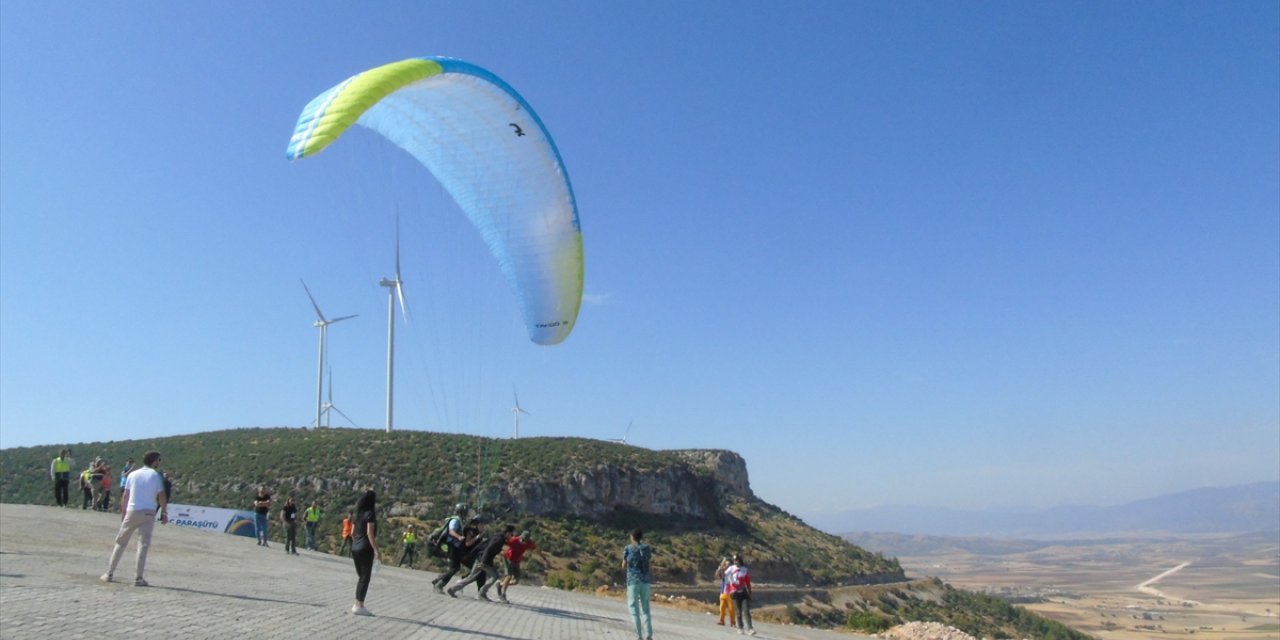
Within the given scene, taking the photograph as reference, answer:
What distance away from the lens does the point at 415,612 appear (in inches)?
463

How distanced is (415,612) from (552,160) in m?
8.26

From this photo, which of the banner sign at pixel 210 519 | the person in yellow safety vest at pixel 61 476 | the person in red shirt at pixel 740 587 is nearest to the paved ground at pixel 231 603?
the person in red shirt at pixel 740 587

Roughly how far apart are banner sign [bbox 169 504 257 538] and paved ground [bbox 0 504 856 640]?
524cm

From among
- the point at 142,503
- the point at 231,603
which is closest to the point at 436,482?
the point at 231,603

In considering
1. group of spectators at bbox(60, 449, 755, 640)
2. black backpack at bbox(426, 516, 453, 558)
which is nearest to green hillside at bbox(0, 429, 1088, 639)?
group of spectators at bbox(60, 449, 755, 640)

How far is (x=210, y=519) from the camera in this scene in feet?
86.2

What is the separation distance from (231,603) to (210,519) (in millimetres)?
17707

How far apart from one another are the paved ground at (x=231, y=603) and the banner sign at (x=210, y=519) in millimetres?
5245

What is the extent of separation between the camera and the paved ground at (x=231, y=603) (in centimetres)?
849

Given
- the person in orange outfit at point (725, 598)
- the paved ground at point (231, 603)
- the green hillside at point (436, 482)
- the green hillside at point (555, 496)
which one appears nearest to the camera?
the paved ground at point (231, 603)

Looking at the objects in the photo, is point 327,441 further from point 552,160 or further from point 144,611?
point 144,611

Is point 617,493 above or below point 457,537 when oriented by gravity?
above

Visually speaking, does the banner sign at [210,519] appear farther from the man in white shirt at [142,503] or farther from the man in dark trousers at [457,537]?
the man in white shirt at [142,503]

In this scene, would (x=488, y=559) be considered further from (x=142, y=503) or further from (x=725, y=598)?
(x=725, y=598)
